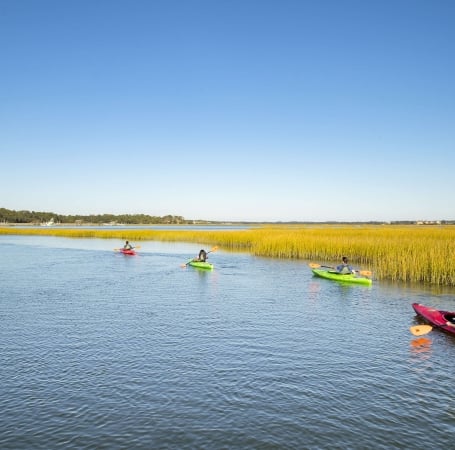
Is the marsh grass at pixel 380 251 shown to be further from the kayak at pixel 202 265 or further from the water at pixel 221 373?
the kayak at pixel 202 265

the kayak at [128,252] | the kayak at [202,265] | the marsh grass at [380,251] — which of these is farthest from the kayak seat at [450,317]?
the kayak at [128,252]

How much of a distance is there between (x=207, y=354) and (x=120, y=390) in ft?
8.82

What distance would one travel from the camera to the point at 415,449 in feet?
21.2

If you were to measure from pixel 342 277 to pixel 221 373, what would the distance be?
49.3 feet

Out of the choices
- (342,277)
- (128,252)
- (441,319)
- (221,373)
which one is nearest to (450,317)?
(441,319)

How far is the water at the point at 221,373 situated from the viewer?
22.4 ft

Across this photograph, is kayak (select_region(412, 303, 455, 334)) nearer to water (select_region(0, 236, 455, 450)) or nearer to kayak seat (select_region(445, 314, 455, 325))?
kayak seat (select_region(445, 314, 455, 325))

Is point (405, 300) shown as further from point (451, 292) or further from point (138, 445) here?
point (138, 445)

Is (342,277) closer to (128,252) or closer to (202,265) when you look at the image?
(202,265)

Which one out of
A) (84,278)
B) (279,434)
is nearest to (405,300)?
(279,434)

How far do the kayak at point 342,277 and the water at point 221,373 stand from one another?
3.11m

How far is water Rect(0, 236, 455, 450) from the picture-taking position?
6.84 m

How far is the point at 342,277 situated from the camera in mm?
23125

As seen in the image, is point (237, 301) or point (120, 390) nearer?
point (120, 390)
